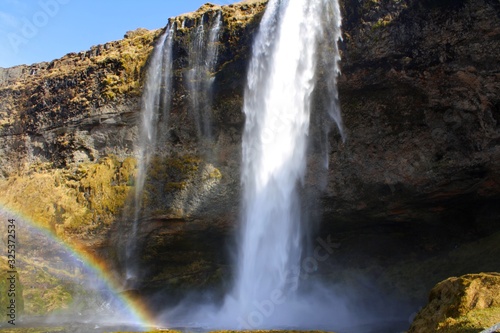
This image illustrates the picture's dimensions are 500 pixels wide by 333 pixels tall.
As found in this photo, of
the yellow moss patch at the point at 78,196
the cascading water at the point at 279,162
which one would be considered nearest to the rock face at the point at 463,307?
the cascading water at the point at 279,162

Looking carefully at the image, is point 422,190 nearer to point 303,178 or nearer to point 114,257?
point 303,178

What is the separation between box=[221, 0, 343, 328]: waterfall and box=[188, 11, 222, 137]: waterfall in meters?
2.17

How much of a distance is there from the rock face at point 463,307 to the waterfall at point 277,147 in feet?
39.6

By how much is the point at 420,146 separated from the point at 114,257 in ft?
50.6

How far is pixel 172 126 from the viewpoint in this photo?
25.5 meters

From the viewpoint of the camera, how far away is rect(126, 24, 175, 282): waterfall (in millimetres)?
25375

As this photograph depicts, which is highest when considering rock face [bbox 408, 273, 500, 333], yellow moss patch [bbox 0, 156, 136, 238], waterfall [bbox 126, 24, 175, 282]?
waterfall [bbox 126, 24, 175, 282]

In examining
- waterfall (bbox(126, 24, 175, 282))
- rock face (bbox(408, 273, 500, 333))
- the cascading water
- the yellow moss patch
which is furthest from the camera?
waterfall (bbox(126, 24, 175, 282))

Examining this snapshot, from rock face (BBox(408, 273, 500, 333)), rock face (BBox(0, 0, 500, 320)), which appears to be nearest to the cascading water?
rock face (BBox(0, 0, 500, 320))

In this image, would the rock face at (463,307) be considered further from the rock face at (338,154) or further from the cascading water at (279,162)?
the cascading water at (279,162)

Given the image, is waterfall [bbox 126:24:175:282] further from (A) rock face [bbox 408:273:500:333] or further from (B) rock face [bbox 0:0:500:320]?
(A) rock face [bbox 408:273:500:333]

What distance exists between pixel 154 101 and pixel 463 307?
63.8ft

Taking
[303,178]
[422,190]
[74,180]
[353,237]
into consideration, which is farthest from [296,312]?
[74,180]

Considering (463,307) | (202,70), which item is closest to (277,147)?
(202,70)
